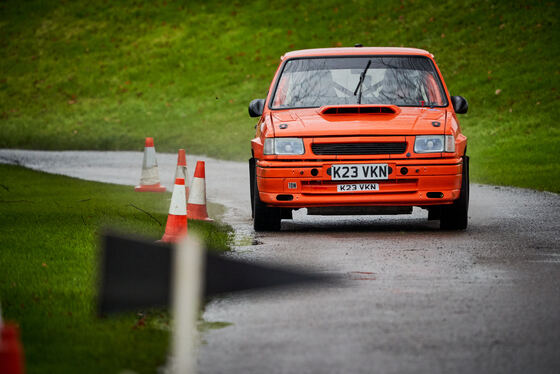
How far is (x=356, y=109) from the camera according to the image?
11234mm

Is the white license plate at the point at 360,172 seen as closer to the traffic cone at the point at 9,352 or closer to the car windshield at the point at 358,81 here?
the car windshield at the point at 358,81

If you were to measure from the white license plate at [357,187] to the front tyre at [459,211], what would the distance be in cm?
91

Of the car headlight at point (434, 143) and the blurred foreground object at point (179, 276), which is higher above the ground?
the car headlight at point (434, 143)

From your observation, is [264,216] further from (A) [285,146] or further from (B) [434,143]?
(B) [434,143]

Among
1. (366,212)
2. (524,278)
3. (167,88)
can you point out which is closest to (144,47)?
(167,88)

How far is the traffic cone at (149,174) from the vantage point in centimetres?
1686

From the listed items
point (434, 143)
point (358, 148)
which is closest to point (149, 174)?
point (358, 148)

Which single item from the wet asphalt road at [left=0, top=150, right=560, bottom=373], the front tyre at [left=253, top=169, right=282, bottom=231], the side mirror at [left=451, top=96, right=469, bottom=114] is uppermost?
the side mirror at [left=451, top=96, right=469, bottom=114]

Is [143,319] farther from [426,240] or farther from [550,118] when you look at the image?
[550,118]

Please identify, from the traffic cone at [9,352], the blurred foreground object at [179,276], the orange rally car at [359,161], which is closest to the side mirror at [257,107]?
the orange rally car at [359,161]

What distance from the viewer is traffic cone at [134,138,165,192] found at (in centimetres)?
1686

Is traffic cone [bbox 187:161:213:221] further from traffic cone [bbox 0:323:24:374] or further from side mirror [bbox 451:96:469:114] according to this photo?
traffic cone [bbox 0:323:24:374]

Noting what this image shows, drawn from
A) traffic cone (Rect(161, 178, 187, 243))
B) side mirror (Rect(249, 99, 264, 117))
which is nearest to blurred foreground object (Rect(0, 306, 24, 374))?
traffic cone (Rect(161, 178, 187, 243))

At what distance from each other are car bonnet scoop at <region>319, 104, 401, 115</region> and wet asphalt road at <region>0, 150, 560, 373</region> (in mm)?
1184
